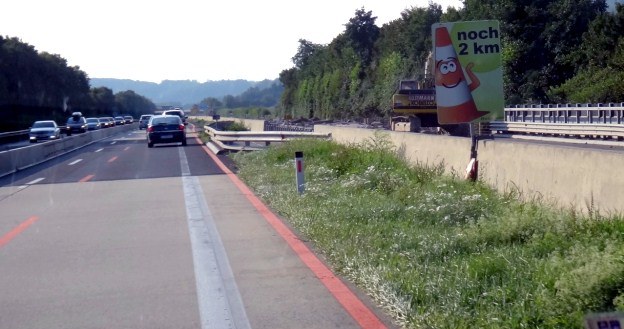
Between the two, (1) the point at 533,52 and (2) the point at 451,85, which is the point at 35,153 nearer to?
(2) the point at 451,85

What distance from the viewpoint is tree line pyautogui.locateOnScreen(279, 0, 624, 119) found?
50438 mm

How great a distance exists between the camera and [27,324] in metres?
7.56

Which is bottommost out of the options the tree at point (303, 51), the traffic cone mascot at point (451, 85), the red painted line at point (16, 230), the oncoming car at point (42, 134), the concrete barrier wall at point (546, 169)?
the oncoming car at point (42, 134)

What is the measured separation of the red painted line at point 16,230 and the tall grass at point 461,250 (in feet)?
13.8

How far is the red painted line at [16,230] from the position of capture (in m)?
12.4

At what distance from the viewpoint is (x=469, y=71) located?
1450cm

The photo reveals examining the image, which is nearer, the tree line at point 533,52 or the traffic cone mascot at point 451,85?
the traffic cone mascot at point 451,85

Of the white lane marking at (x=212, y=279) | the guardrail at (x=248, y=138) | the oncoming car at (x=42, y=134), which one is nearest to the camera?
the white lane marking at (x=212, y=279)

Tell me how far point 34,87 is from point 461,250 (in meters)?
78.4

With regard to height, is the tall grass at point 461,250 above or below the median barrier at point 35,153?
above

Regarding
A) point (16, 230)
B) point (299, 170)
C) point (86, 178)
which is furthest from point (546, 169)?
point (86, 178)

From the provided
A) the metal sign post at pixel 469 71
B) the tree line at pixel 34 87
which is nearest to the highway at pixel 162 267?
the metal sign post at pixel 469 71

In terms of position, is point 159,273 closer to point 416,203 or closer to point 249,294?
point 249,294

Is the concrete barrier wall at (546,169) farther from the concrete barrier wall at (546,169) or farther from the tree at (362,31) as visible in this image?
the tree at (362,31)
